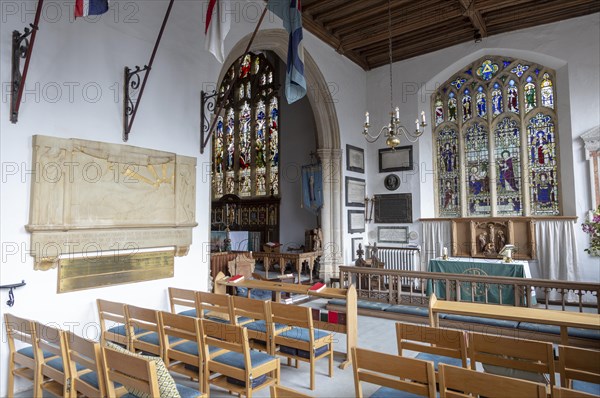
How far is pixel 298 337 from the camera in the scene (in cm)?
353

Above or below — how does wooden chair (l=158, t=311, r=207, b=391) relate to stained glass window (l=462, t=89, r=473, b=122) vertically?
below

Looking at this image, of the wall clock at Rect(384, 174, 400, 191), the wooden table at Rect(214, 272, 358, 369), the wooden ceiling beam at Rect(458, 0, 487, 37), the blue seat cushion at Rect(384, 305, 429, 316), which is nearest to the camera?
the wooden table at Rect(214, 272, 358, 369)

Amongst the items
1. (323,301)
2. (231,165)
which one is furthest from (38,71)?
(231,165)

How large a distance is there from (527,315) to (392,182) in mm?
6475

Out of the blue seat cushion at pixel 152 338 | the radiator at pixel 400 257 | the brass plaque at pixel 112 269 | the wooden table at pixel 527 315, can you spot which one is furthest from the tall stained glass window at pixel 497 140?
the blue seat cushion at pixel 152 338

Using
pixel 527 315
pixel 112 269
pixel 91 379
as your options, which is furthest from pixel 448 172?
pixel 91 379

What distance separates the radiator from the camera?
29.5ft

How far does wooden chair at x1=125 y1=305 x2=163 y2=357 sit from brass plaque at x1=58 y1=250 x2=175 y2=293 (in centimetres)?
93

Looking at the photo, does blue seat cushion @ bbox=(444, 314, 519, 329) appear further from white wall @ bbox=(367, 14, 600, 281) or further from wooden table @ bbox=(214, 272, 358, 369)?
white wall @ bbox=(367, 14, 600, 281)

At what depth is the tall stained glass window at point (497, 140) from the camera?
27.0 ft

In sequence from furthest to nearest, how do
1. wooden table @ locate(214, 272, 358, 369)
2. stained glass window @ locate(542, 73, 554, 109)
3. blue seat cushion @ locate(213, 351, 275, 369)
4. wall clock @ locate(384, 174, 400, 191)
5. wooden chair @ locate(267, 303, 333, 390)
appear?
wall clock @ locate(384, 174, 400, 191) → stained glass window @ locate(542, 73, 554, 109) → wooden table @ locate(214, 272, 358, 369) → wooden chair @ locate(267, 303, 333, 390) → blue seat cushion @ locate(213, 351, 275, 369)

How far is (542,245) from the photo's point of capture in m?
7.80

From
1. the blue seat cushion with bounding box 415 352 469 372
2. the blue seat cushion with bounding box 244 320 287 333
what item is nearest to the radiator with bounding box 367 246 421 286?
the blue seat cushion with bounding box 244 320 287 333

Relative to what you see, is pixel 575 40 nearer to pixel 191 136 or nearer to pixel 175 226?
pixel 191 136
